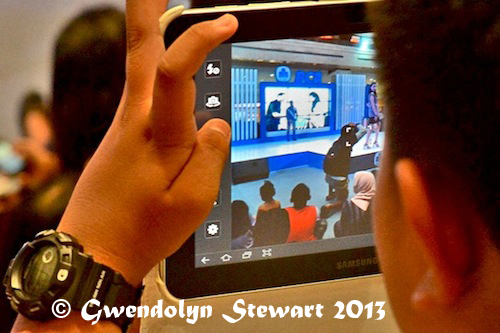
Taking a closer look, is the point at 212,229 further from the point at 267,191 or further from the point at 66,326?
the point at 66,326

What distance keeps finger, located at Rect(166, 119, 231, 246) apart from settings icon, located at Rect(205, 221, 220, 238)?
0.08 m

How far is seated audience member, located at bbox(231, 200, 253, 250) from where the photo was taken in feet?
1.87

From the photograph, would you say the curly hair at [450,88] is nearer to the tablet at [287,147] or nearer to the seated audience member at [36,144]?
the tablet at [287,147]

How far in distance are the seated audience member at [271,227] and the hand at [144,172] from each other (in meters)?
0.11

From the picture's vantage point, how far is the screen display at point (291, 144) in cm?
55

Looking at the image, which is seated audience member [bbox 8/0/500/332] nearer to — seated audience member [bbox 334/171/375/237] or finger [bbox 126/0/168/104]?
finger [bbox 126/0/168/104]

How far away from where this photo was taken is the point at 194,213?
0.47 meters

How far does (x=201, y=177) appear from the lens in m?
0.46

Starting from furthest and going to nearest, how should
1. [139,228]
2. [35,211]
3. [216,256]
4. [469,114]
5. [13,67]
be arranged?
[13,67] < [35,211] < [216,256] < [139,228] < [469,114]

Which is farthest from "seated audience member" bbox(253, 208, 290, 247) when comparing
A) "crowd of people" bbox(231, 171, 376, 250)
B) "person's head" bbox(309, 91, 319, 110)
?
"person's head" bbox(309, 91, 319, 110)

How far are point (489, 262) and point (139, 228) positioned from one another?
27cm

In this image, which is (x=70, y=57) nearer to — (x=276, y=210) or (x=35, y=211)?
(x=35, y=211)

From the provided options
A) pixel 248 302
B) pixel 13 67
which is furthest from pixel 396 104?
pixel 13 67

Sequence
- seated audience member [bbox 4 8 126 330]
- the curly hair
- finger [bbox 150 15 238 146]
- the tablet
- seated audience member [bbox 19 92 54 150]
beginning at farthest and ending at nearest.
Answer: seated audience member [bbox 19 92 54 150]
seated audience member [bbox 4 8 126 330]
the tablet
finger [bbox 150 15 238 146]
the curly hair
